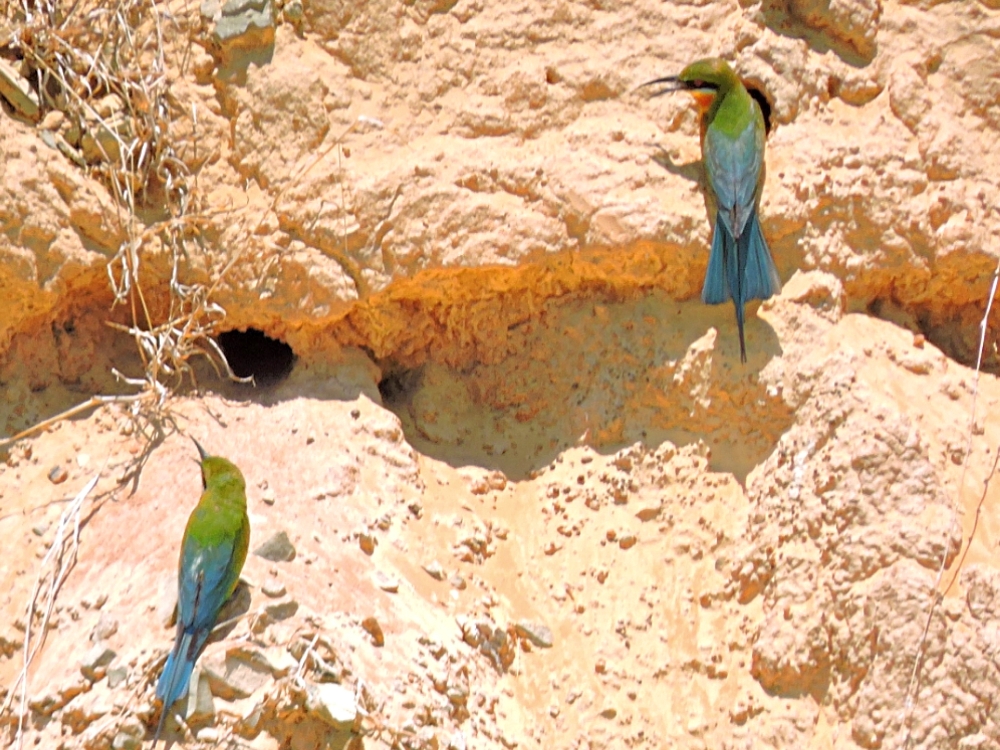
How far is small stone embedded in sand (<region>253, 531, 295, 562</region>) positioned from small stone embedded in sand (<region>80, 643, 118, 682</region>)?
1.13 ft

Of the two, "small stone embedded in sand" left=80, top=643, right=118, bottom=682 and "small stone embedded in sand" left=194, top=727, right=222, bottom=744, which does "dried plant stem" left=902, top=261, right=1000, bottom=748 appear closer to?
"small stone embedded in sand" left=194, top=727, right=222, bottom=744

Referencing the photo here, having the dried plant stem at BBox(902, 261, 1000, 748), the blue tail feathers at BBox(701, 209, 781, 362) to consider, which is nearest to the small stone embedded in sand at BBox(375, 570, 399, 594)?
the blue tail feathers at BBox(701, 209, 781, 362)

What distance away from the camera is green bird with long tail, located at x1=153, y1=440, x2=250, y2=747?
240 centimetres

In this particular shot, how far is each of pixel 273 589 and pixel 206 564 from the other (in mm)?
139

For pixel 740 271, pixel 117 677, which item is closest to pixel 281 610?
pixel 117 677

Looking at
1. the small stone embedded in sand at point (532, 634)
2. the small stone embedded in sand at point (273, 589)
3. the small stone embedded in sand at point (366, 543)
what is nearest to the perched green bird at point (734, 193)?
the small stone embedded in sand at point (532, 634)

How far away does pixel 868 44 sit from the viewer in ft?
10.6

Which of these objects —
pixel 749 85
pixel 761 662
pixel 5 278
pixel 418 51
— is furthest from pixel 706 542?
pixel 5 278

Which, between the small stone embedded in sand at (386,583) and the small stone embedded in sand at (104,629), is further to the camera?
the small stone embedded in sand at (386,583)

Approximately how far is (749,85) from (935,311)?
645mm

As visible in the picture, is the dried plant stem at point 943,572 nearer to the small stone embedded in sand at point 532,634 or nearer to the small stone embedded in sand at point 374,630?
the small stone embedded in sand at point 532,634

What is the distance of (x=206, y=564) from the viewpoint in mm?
2514

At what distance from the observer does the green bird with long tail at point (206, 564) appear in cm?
240

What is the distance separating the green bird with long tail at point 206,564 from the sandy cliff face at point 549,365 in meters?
0.09
